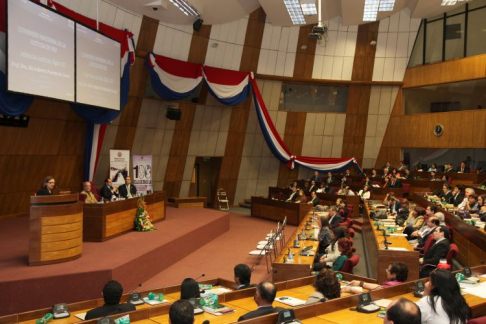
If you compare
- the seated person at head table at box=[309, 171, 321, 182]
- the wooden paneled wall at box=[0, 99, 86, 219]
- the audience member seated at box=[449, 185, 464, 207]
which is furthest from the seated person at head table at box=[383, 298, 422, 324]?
the seated person at head table at box=[309, 171, 321, 182]

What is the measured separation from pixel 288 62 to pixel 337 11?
7.65ft

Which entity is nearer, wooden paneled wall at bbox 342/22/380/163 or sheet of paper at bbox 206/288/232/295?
sheet of paper at bbox 206/288/232/295

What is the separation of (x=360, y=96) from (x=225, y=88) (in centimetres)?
525

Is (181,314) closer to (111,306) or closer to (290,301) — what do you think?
(111,306)

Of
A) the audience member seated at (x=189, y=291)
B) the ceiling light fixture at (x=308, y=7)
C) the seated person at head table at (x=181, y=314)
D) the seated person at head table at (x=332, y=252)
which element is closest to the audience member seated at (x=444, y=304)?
the seated person at head table at (x=181, y=314)

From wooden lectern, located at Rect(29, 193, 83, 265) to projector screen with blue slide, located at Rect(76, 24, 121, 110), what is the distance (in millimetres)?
3143

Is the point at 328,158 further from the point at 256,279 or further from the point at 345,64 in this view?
the point at 256,279

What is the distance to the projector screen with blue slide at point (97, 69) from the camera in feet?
29.9

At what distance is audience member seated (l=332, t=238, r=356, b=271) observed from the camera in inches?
241

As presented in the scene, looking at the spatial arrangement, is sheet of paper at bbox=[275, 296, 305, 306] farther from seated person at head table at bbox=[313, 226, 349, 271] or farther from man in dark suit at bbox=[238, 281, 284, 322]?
seated person at head table at bbox=[313, 226, 349, 271]

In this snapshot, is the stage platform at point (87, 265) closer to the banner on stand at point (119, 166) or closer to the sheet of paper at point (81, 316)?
the sheet of paper at point (81, 316)

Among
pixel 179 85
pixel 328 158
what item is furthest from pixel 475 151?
pixel 179 85

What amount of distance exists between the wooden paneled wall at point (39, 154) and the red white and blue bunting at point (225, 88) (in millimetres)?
2716

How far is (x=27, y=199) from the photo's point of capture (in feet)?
34.3
